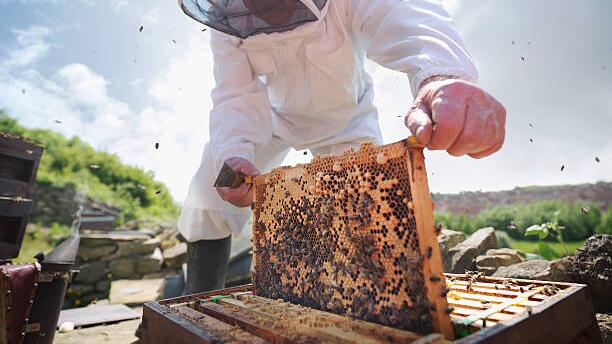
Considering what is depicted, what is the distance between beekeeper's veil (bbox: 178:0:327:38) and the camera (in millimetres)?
2428

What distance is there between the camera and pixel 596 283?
2.38 metres

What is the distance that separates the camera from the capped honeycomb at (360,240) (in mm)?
1126

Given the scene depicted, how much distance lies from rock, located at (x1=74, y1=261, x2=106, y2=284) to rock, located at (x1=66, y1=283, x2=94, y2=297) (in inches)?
4.3

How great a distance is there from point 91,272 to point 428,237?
8001 mm

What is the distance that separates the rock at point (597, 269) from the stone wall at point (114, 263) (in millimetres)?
6752

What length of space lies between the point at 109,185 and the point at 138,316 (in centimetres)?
1738

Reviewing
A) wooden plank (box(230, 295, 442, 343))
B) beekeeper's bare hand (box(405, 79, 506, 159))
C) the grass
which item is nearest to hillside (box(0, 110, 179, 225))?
the grass

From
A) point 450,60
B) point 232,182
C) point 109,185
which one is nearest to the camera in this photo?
point 450,60

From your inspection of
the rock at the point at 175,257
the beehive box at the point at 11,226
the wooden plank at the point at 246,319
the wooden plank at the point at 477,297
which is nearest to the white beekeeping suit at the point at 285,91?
the wooden plank at the point at 246,319

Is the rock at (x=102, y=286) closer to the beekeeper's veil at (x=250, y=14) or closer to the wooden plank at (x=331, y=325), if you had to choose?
the beekeeper's veil at (x=250, y=14)

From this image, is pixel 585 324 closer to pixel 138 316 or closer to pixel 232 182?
pixel 232 182

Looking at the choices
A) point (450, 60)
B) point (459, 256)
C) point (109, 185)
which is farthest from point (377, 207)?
point (109, 185)

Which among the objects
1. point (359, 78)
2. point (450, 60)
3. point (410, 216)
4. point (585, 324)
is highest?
point (359, 78)

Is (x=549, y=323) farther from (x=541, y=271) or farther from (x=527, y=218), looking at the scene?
(x=527, y=218)
